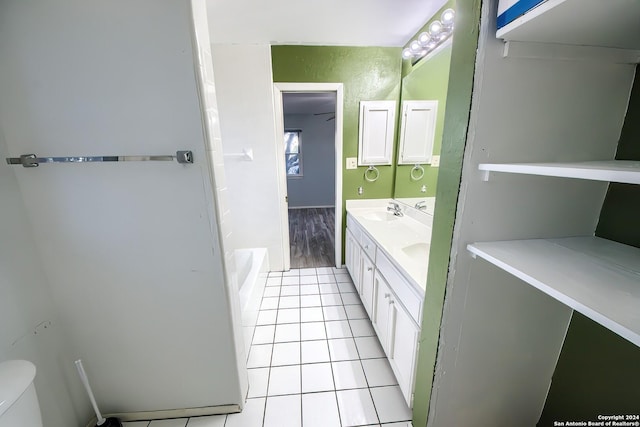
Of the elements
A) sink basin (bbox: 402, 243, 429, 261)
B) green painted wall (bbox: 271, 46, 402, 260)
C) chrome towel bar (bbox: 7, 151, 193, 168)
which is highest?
green painted wall (bbox: 271, 46, 402, 260)

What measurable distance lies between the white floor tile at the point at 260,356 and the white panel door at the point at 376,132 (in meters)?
2.04

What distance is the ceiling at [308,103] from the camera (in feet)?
12.6

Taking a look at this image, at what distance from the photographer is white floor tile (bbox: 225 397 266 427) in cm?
128

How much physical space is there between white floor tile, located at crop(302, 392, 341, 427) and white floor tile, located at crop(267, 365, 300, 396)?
98 millimetres

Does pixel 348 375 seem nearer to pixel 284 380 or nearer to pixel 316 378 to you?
pixel 316 378

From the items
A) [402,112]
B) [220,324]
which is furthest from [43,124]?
[402,112]

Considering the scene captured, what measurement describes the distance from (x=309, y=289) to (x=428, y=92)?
2.24m

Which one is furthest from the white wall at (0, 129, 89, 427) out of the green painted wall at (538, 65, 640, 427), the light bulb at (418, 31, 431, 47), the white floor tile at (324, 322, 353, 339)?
the light bulb at (418, 31, 431, 47)

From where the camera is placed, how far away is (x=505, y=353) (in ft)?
3.17

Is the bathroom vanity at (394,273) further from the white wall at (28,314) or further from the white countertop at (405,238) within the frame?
the white wall at (28,314)

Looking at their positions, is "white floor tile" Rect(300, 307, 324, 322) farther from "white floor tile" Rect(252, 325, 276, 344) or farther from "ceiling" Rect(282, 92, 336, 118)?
"ceiling" Rect(282, 92, 336, 118)

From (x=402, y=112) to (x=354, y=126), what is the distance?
514mm

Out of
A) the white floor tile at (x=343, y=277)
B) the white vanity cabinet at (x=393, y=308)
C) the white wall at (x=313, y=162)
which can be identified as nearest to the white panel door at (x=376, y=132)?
the white vanity cabinet at (x=393, y=308)

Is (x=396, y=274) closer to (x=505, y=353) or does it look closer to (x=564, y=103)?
(x=505, y=353)
